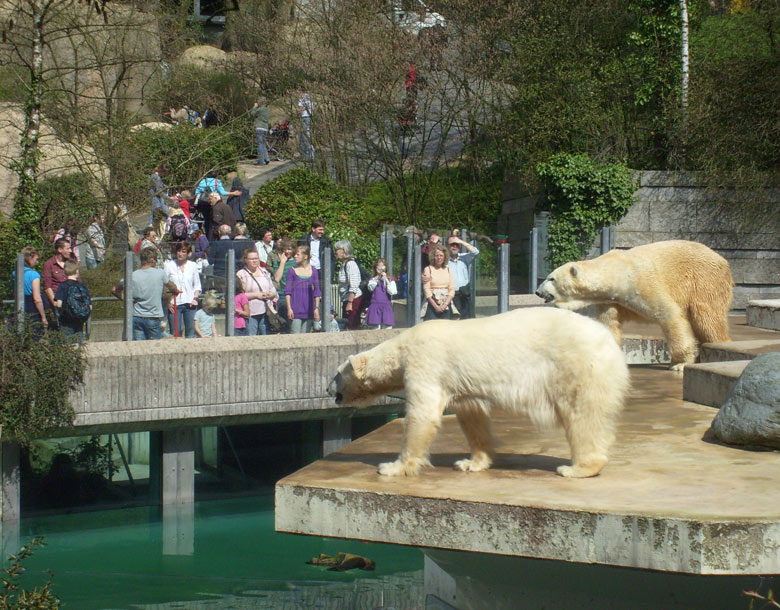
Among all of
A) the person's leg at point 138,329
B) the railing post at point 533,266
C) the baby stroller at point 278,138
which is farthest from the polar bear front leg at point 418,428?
the baby stroller at point 278,138

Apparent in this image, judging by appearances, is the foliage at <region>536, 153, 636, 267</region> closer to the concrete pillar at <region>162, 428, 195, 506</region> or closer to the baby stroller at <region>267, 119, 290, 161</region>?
the concrete pillar at <region>162, 428, 195, 506</region>

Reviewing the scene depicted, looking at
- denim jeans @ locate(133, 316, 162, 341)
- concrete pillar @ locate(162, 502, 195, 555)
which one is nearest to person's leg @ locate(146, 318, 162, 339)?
denim jeans @ locate(133, 316, 162, 341)

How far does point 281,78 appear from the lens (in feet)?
75.8

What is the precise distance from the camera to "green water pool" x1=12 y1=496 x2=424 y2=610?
10234 millimetres

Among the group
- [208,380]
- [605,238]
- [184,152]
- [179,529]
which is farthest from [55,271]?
[605,238]

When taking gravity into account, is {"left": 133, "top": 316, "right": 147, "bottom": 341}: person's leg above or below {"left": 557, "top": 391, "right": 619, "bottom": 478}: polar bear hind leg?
above

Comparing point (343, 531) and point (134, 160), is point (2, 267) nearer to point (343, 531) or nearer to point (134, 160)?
point (134, 160)

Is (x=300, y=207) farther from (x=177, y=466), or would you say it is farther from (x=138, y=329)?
(x=138, y=329)

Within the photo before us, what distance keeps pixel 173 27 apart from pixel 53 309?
15.7 m

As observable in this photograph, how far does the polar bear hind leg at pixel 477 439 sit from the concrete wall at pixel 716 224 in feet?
39.3

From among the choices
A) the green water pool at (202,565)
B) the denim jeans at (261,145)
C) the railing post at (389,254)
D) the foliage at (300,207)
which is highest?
the denim jeans at (261,145)

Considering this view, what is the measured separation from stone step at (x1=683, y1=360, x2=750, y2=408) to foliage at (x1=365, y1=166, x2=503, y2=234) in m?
13.1

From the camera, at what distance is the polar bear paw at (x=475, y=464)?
18.8 feet

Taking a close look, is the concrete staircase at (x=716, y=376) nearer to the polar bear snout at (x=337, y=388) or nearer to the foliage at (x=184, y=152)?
→ the polar bear snout at (x=337, y=388)
